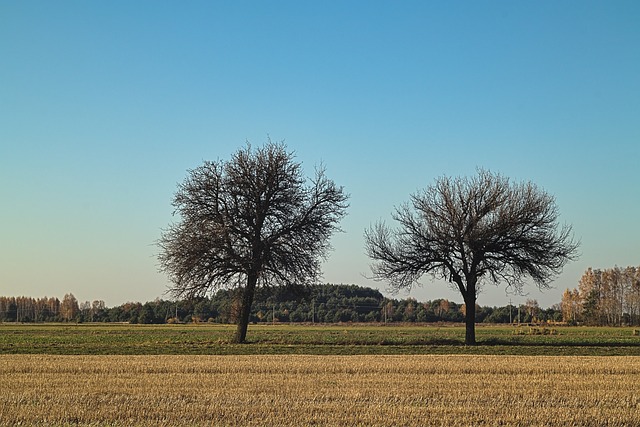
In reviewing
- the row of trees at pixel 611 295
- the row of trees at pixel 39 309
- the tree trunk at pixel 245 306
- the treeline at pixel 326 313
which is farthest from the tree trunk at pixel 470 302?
the row of trees at pixel 39 309

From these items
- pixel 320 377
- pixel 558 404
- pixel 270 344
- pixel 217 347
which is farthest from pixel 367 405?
pixel 270 344

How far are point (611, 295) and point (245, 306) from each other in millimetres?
96733

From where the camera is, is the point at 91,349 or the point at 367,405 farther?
the point at 91,349

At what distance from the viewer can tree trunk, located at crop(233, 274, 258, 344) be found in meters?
37.6

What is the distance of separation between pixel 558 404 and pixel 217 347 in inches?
846

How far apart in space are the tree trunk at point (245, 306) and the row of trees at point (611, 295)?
8029 cm

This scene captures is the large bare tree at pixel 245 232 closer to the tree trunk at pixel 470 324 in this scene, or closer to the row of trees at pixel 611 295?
the tree trunk at pixel 470 324

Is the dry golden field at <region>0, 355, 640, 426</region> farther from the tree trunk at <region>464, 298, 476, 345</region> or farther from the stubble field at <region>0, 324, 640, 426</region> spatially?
the tree trunk at <region>464, 298, 476, 345</region>

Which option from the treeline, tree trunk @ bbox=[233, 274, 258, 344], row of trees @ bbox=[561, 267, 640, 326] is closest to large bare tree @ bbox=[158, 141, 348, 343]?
tree trunk @ bbox=[233, 274, 258, 344]

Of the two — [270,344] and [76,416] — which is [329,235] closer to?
[270,344]

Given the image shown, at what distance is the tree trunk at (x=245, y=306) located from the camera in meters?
37.6

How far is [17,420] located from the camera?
1338 cm

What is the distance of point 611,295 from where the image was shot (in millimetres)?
119938

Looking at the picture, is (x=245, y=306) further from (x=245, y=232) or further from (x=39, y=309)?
(x=39, y=309)
